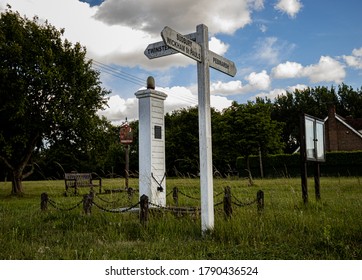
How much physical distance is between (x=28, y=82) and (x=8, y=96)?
4.40ft

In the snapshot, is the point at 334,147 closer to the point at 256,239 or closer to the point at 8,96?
the point at 8,96

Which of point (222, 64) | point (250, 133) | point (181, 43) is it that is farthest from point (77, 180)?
point (250, 133)

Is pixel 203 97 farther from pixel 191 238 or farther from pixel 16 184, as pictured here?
pixel 16 184

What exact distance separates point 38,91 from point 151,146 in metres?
13.5

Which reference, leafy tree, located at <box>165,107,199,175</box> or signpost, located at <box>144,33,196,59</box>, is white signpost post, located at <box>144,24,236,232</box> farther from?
leafy tree, located at <box>165,107,199,175</box>

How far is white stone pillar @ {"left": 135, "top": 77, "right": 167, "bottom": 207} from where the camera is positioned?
1019 cm

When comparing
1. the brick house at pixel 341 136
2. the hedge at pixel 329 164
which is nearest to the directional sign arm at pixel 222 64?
the hedge at pixel 329 164

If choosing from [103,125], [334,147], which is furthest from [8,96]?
[334,147]

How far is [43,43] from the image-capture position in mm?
21344

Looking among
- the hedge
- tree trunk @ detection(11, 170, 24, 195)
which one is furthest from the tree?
the hedge

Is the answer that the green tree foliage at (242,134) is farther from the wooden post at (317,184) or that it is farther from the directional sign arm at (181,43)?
the directional sign arm at (181,43)

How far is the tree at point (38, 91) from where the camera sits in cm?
2016

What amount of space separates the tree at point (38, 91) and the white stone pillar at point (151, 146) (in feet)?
37.4

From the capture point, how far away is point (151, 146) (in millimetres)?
10203
